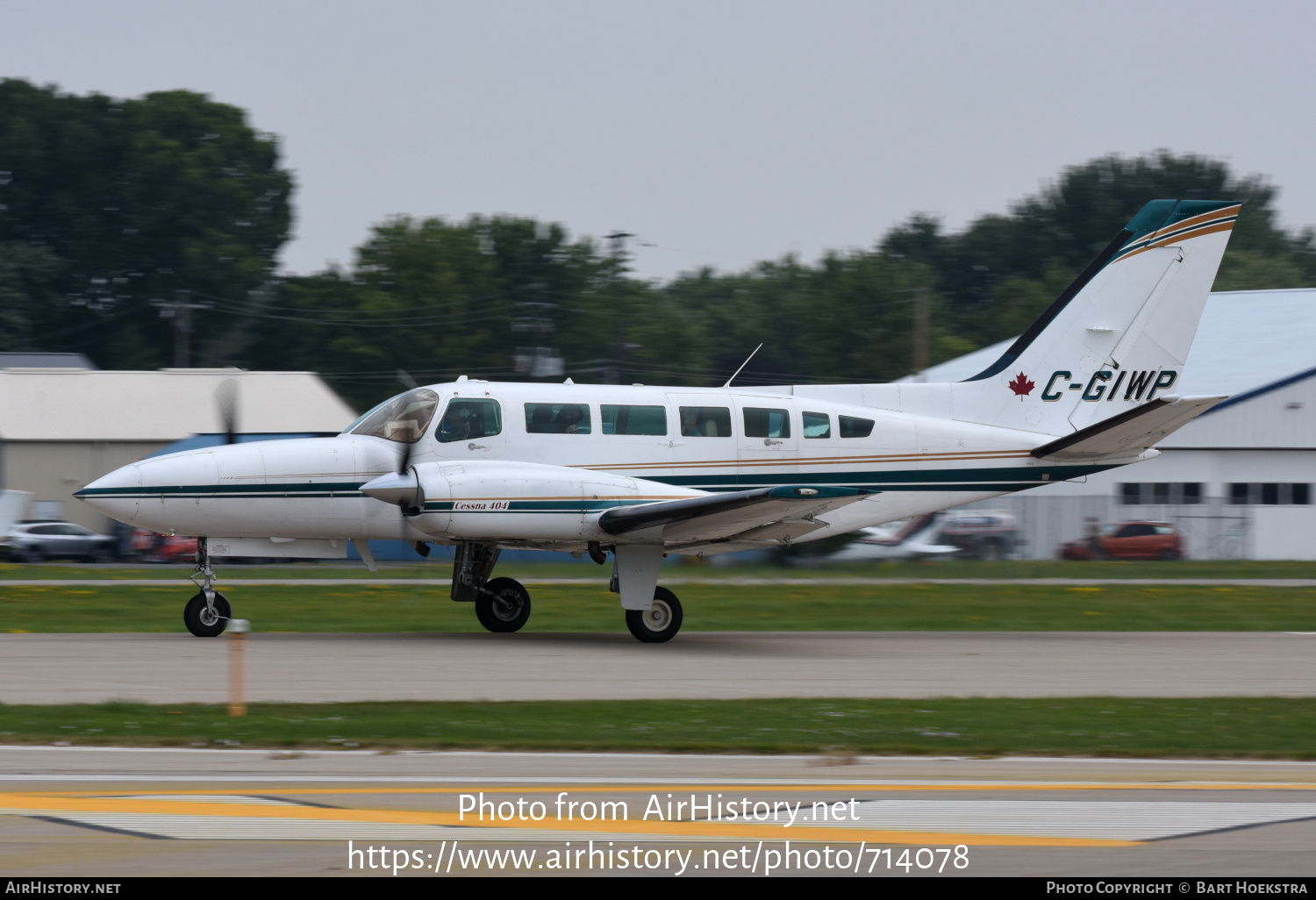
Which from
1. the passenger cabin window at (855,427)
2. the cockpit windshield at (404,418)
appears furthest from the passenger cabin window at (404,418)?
the passenger cabin window at (855,427)

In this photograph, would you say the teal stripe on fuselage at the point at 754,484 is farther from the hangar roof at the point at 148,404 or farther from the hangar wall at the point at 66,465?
the hangar wall at the point at 66,465

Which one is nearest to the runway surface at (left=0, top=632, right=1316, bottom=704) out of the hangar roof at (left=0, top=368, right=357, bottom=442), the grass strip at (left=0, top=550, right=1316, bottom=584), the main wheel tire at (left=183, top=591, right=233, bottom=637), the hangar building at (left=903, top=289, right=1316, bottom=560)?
the main wheel tire at (left=183, top=591, right=233, bottom=637)

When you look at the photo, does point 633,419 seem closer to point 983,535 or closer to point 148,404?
point 983,535

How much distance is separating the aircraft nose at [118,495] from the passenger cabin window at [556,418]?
4.79 meters

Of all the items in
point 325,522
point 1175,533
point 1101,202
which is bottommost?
point 1175,533

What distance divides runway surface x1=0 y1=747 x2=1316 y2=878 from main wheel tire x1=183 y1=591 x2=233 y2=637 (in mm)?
7003

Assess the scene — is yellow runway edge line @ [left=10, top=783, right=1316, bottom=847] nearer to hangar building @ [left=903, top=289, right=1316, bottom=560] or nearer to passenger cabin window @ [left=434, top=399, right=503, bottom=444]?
passenger cabin window @ [left=434, top=399, right=503, bottom=444]

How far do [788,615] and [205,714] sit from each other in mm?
12165

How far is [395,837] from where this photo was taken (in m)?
6.99

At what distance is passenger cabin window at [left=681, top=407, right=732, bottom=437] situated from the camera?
59.9ft

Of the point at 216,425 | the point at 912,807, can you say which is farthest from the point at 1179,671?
the point at 216,425

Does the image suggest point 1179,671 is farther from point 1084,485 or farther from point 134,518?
point 1084,485

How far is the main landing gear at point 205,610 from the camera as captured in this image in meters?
16.5

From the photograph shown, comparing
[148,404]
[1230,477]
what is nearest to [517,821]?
[148,404]
